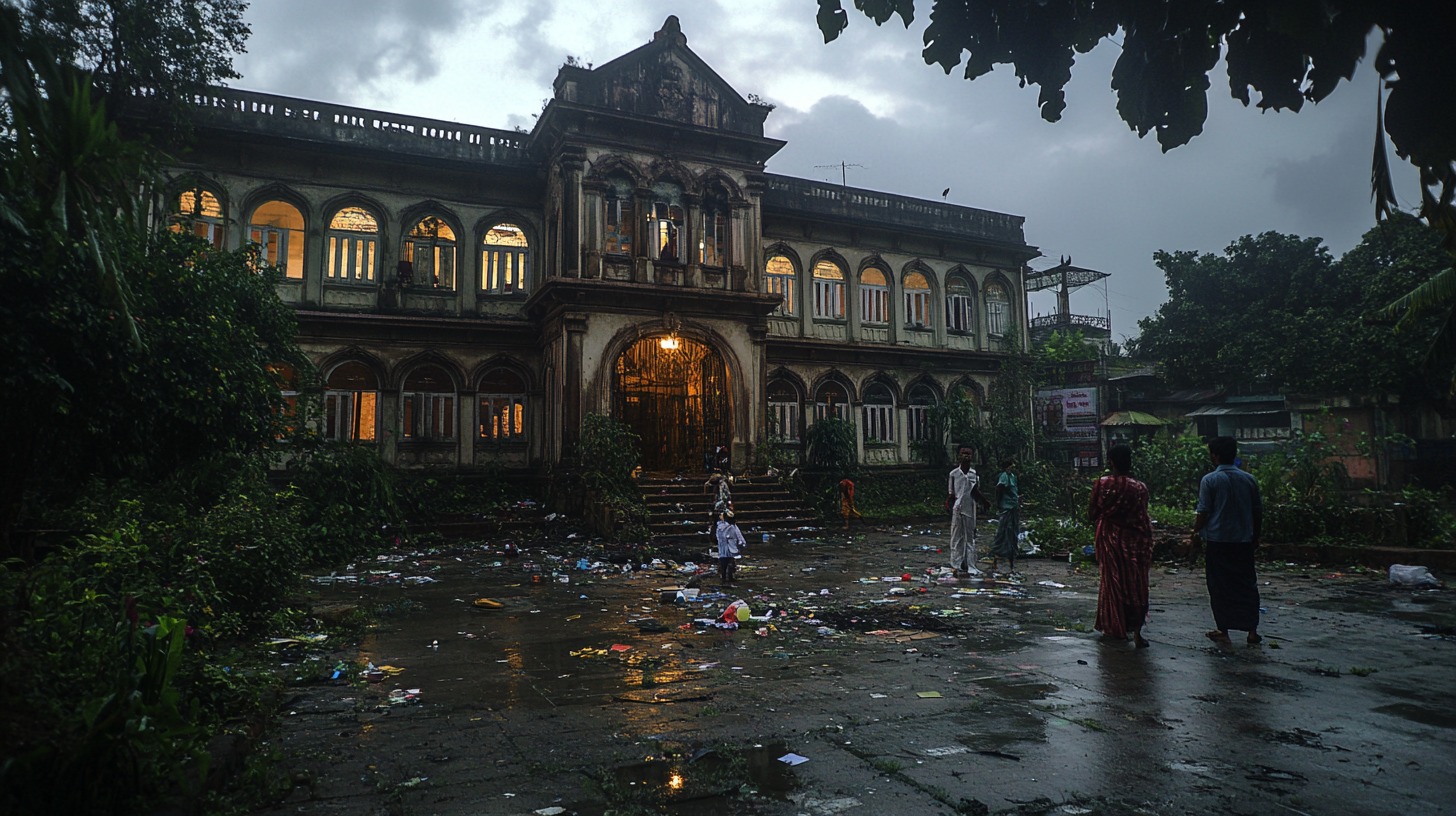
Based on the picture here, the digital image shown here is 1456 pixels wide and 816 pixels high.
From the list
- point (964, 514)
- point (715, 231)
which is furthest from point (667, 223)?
point (964, 514)

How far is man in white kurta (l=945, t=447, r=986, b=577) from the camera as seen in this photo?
33.8 feet

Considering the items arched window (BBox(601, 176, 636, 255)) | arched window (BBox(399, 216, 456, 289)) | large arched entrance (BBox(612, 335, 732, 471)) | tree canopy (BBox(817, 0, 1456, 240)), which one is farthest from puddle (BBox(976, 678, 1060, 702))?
arched window (BBox(399, 216, 456, 289))

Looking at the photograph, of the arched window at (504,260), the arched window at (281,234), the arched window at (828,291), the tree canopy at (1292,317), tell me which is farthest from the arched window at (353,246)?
the tree canopy at (1292,317)

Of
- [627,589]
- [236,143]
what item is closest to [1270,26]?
[627,589]

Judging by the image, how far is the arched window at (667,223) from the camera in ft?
59.2

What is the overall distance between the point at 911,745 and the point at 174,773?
10.2 ft

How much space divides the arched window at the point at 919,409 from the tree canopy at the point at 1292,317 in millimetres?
11278

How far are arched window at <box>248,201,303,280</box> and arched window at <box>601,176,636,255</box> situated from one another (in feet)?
22.6

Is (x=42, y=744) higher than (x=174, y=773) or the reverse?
higher

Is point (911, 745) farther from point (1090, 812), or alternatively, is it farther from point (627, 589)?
point (627, 589)

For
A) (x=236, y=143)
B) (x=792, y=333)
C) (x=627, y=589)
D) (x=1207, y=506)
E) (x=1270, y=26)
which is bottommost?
(x=627, y=589)

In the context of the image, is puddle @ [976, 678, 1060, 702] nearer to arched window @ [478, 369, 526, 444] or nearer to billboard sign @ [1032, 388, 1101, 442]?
arched window @ [478, 369, 526, 444]

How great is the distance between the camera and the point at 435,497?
16.8m

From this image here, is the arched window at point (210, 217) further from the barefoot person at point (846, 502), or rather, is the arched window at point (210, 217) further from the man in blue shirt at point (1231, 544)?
the man in blue shirt at point (1231, 544)
